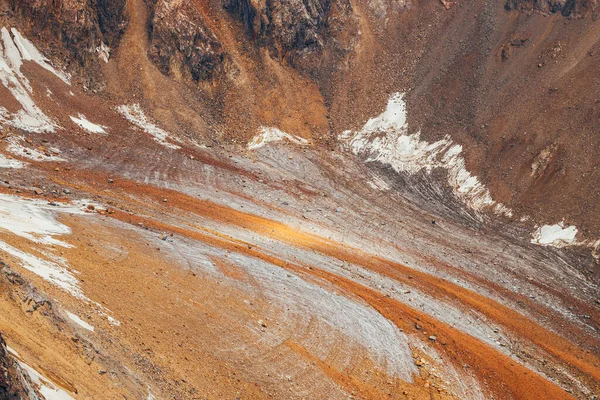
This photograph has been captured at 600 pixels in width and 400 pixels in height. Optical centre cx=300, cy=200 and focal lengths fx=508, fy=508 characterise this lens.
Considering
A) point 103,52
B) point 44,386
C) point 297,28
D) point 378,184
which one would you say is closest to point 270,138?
point 378,184

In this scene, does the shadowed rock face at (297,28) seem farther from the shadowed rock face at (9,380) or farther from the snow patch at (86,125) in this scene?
the shadowed rock face at (9,380)

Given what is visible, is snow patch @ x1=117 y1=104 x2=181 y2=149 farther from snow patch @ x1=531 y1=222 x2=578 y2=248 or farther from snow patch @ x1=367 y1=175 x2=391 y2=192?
snow patch @ x1=531 y1=222 x2=578 y2=248

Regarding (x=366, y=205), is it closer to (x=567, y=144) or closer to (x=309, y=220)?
(x=309, y=220)

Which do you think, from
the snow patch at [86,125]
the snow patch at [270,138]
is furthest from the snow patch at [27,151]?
the snow patch at [270,138]

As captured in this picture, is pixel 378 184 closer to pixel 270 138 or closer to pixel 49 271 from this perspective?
pixel 270 138

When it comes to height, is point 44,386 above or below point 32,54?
below

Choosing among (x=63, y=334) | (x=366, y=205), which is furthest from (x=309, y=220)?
(x=63, y=334)
